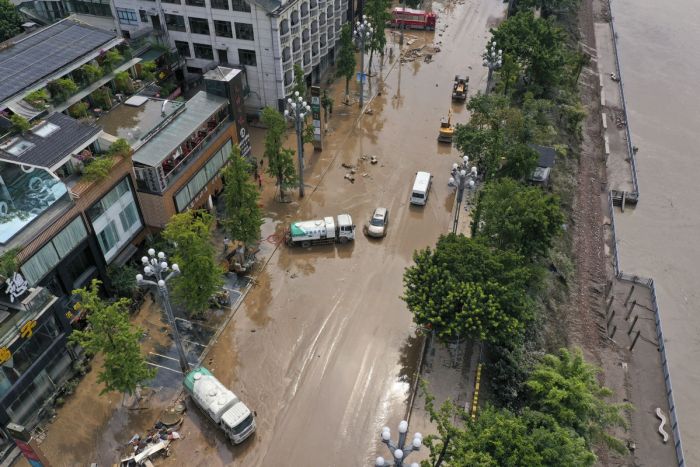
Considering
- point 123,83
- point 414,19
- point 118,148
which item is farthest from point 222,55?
point 414,19

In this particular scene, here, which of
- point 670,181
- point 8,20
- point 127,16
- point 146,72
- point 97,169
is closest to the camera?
point 97,169

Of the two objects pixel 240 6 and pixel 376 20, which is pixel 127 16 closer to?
pixel 240 6

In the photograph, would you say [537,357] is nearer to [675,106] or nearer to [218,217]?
[218,217]

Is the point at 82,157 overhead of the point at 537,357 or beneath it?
overhead

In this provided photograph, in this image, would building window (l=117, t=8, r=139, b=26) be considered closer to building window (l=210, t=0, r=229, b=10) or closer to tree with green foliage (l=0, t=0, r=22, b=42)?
building window (l=210, t=0, r=229, b=10)

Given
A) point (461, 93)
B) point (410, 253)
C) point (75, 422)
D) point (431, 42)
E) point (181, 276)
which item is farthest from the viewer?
point (431, 42)

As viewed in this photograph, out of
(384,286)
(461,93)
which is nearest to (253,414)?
(384,286)

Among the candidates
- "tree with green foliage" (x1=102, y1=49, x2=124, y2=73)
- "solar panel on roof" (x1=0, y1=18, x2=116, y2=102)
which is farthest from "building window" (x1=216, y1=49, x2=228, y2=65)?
"tree with green foliage" (x1=102, y1=49, x2=124, y2=73)
